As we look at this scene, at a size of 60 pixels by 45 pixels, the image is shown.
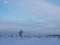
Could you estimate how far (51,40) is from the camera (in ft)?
53.7

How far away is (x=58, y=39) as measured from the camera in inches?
628

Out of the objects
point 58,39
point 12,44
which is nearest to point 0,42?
point 12,44

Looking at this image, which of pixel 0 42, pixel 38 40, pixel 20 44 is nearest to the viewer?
pixel 0 42

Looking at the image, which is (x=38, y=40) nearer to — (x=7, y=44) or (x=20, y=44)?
(x=20, y=44)

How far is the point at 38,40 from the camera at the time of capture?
15.8 metres

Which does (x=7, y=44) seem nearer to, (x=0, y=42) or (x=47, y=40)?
(x=0, y=42)

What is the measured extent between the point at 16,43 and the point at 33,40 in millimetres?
1697

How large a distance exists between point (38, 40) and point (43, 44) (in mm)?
2197

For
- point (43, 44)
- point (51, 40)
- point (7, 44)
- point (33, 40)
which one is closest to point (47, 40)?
point (51, 40)

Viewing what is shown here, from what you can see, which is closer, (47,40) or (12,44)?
(12,44)

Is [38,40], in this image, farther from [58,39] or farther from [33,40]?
[58,39]

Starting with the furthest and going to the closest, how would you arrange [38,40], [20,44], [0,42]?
[38,40] < [20,44] < [0,42]

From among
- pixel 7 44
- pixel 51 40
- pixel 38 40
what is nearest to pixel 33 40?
pixel 38 40

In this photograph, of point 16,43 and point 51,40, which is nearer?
point 16,43
